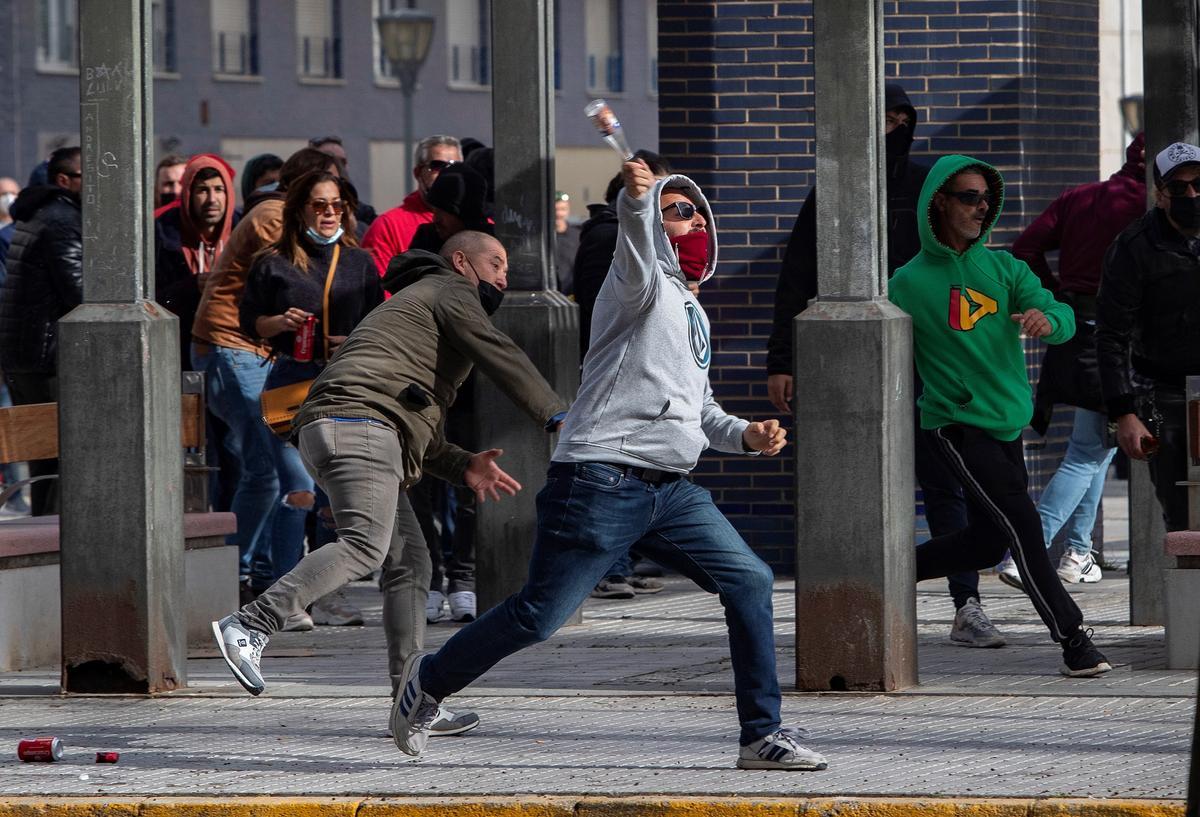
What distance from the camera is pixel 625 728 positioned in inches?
289

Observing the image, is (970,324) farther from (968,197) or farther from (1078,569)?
(1078,569)

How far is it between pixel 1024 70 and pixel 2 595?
5.65m

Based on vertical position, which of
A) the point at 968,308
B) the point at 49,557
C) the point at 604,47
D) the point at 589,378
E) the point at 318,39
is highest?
the point at 604,47

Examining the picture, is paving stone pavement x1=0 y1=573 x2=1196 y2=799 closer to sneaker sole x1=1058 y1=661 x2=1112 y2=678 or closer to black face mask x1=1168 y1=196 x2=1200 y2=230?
sneaker sole x1=1058 y1=661 x2=1112 y2=678

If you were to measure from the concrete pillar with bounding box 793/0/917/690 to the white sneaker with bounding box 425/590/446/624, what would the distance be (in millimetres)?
2719

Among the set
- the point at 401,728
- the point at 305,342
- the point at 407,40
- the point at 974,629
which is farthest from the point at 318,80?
the point at 401,728

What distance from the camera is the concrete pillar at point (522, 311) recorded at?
9.59 m

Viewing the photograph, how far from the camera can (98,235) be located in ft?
27.1

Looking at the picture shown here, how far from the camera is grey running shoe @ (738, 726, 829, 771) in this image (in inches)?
257

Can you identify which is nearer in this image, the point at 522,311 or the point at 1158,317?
the point at 1158,317

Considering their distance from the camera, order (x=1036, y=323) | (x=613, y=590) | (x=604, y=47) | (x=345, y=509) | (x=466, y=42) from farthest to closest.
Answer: (x=604, y=47) → (x=466, y=42) → (x=613, y=590) → (x=1036, y=323) → (x=345, y=509)

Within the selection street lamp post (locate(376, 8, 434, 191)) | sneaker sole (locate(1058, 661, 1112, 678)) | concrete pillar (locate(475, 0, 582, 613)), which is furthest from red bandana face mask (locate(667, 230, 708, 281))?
street lamp post (locate(376, 8, 434, 191))

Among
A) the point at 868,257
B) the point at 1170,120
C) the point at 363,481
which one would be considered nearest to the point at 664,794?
the point at 363,481

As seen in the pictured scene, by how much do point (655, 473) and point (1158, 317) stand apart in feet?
9.72
